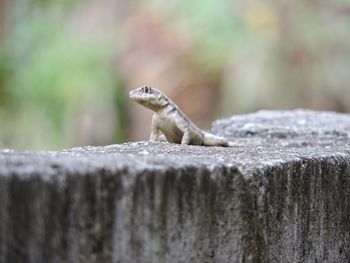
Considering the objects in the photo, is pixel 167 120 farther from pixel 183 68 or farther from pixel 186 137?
pixel 183 68

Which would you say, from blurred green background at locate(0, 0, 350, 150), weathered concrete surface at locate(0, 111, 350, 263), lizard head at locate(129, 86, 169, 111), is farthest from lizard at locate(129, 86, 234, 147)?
blurred green background at locate(0, 0, 350, 150)

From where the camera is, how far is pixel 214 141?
3330mm

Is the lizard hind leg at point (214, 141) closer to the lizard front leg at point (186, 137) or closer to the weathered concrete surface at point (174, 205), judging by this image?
the lizard front leg at point (186, 137)

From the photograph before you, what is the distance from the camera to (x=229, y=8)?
36.6ft

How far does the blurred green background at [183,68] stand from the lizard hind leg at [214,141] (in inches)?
265

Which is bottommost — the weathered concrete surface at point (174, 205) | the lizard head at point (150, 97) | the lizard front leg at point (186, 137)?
the weathered concrete surface at point (174, 205)

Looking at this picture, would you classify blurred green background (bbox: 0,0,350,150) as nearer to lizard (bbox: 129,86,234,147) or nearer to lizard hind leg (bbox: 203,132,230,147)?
lizard (bbox: 129,86,234,147)

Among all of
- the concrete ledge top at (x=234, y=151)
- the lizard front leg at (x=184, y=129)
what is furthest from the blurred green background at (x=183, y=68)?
the lizard front leg at (x=184, y=129)

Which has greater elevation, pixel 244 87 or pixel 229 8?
pixel 229 8

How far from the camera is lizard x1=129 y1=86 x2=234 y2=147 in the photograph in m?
3.45

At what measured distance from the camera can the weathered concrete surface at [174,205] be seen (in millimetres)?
1712

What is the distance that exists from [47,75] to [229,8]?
104 inches

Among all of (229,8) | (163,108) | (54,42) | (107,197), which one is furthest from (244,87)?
(107,197)

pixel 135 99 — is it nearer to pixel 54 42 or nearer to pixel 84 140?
pixel 84 140
